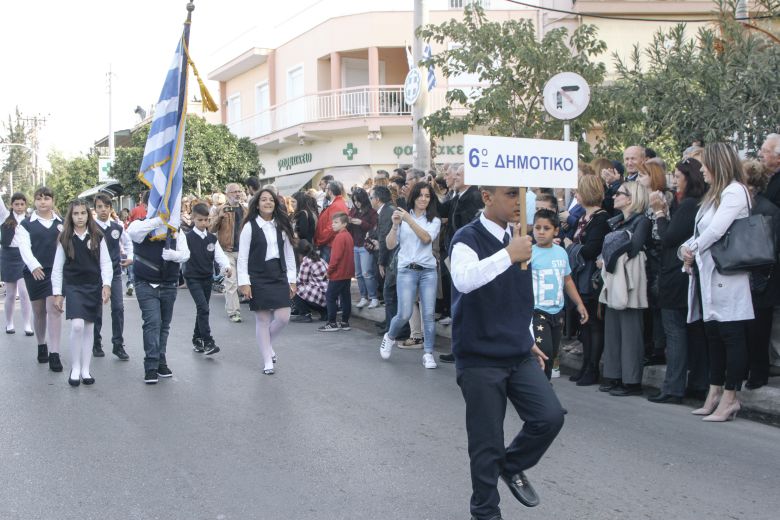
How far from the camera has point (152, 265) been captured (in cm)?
851

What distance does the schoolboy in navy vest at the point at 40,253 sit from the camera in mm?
9469

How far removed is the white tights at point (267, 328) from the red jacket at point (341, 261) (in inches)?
112

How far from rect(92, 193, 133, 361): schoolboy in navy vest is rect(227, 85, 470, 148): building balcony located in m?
16.9

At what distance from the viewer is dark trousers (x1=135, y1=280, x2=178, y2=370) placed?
8375 millimetres

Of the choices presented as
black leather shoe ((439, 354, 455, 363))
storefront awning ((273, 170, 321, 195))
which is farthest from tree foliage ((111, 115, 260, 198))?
black leather shoe ((439, 354, 455, 363))

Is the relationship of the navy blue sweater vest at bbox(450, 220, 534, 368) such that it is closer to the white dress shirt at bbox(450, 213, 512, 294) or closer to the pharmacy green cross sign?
the white dress shirt at bbox(450, 213, 512, 294)

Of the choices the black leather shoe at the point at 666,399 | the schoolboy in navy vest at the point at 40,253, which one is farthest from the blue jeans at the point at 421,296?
the schoolboy in navy vest at the point at 40,253

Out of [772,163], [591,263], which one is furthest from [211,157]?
[772,163]

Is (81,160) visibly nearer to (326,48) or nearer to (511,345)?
(326,48)

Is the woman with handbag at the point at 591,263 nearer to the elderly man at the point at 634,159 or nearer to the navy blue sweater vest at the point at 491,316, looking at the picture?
the elderly man at the point at 634,159

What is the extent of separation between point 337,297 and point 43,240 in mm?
4132

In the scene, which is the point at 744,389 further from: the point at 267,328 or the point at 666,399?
the point at 267,328

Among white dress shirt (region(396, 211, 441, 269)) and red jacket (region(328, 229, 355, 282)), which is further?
red jacket (region(328, 229, 355, 282))

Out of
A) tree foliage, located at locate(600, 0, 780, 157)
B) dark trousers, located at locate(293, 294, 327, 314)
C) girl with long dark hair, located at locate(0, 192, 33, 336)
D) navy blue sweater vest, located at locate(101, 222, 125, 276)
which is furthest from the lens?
dark trousers, located at locate(293, 294, 327, 314)
